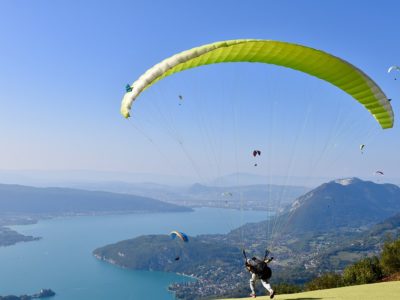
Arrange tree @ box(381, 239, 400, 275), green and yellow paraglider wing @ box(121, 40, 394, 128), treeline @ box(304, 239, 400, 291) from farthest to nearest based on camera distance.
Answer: tree @ box(381, 239, 400, 275)
treeline @ box(304, 239, 400, 291)
green and yellow paraglider wing @ box(121, 40, 394, 128)

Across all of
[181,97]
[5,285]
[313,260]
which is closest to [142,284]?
[5,285]

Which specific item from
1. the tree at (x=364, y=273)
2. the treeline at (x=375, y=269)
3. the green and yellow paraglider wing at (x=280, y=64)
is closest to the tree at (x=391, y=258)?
the treeline at (x=375, y=269)

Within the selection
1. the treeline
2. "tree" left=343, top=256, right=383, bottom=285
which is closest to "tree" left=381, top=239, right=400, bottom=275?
the treeline

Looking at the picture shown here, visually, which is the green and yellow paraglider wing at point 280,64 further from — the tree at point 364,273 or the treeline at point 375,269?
the tree at point 364,273

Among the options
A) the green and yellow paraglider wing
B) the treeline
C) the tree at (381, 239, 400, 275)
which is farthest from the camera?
the tree at (381, 239, 400, 275)

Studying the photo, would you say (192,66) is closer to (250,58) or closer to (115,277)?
(250,58)

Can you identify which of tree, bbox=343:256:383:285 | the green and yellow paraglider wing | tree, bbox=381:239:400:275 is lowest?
tree, bbox=343:256:383:285

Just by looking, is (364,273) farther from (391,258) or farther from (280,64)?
(280,64)

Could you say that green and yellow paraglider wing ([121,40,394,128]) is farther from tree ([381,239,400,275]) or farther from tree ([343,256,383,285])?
tree ([381,239,400,275])

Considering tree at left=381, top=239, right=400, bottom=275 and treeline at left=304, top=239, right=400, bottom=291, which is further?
tree at left=381, top=239, right=400, bottom=275

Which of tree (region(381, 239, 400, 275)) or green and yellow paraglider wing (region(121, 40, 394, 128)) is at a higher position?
green and yellow paraglider wing (region(121, 40, 394, 128))
